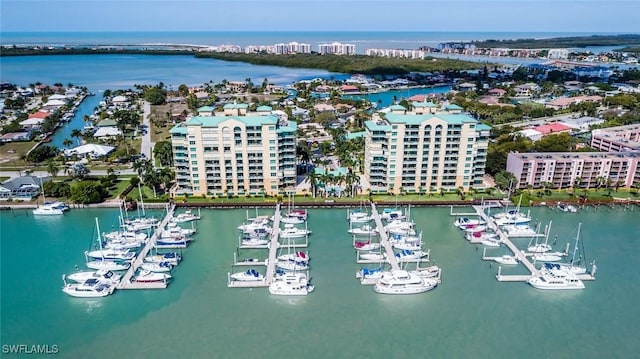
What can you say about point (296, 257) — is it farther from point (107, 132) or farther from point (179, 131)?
point (107, 132)

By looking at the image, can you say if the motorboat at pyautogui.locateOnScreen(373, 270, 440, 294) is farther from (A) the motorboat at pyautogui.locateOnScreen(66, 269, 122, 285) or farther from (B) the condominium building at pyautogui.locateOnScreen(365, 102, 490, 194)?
(A) the motorboat at pyautogui.locateOnScreen(66, 269, 122, 285)

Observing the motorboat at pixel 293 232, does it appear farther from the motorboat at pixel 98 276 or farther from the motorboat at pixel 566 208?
the motorboat at pixel 566 208

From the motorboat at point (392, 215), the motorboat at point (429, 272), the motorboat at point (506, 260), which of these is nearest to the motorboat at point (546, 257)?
the motorboat at point (506, 260)

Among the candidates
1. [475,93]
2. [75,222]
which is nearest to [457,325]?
[75,222]

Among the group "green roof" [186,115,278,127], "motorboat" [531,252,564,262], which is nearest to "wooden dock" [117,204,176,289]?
"green roof" [186,115,278,127]

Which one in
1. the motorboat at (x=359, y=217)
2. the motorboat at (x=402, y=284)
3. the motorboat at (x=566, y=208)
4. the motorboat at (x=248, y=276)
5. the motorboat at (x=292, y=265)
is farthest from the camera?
the motorboat at (x=566, y=208)

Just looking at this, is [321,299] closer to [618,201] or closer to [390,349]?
[390,349]

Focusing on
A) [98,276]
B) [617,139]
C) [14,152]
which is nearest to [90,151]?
[14,152]
